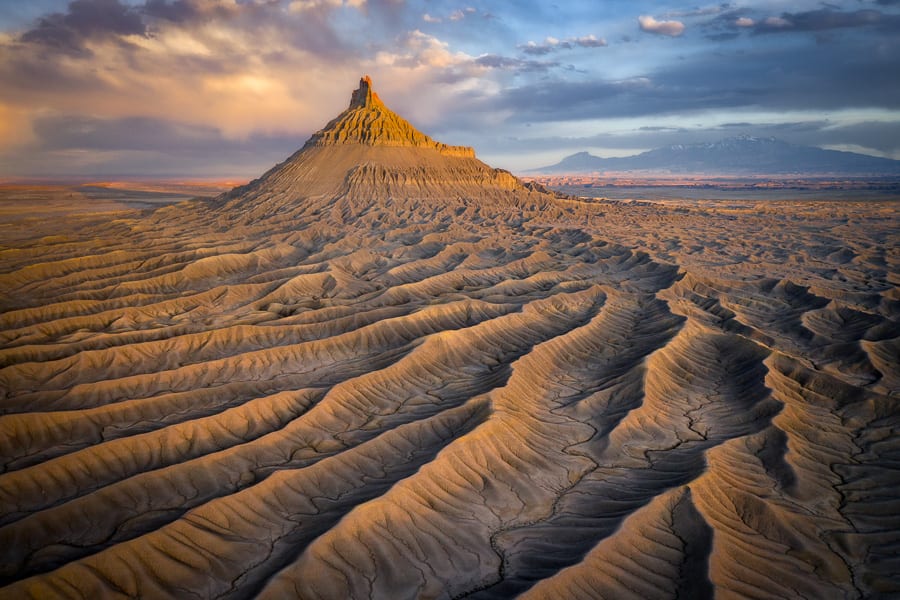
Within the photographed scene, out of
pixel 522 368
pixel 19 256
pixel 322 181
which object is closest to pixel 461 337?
pixel 522 368

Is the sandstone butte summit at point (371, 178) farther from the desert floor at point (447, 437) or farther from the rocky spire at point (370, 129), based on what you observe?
the desert floor at point (447, 437)

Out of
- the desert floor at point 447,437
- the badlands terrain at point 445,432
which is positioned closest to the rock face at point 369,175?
the badlands terrain at point 445,432

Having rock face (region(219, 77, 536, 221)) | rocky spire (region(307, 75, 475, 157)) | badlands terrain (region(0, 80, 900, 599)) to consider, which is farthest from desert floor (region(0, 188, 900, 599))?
rocky spire (region(307, 75, 475, 157))

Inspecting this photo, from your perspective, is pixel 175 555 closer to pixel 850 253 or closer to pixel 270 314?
pixel 270 314

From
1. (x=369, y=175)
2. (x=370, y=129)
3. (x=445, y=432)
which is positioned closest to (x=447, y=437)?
(x=445, y=432)

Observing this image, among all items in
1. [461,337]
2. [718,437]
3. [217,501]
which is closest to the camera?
[217,501]

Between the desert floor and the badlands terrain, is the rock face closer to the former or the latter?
the badlands terrain
